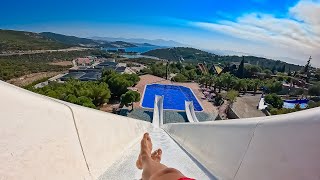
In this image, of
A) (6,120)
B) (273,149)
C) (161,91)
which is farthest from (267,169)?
(161,91)

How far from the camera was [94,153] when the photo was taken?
42.1 inches

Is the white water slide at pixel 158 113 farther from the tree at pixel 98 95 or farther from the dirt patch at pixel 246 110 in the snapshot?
the dirt patch at pixel 246 110

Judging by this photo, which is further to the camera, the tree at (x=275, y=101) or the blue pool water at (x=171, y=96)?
the tree at (x=275, y=101)

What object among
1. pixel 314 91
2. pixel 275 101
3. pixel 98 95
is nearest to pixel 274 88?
pixel 314 91

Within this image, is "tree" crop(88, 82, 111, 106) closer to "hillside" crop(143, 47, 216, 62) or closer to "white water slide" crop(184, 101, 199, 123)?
"white water slide" crop(184, 101, 199, 123)

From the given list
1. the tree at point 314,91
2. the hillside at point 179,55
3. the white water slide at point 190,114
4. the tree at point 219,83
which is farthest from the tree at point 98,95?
the hillside at point 179,55

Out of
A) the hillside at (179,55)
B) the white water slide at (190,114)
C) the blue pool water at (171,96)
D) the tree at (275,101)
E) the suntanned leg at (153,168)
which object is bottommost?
the hillside at (179,55)

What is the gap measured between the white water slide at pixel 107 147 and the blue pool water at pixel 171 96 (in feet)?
40.8

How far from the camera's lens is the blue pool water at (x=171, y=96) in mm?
14470

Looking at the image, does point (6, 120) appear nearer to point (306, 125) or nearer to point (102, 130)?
point (102, 130)

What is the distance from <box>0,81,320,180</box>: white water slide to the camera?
703 mm

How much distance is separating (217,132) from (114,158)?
0.51m

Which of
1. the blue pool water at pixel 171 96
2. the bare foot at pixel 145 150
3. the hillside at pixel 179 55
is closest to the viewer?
the bare foot at pixel 145 150

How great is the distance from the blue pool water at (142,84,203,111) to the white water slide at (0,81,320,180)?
12.4m
